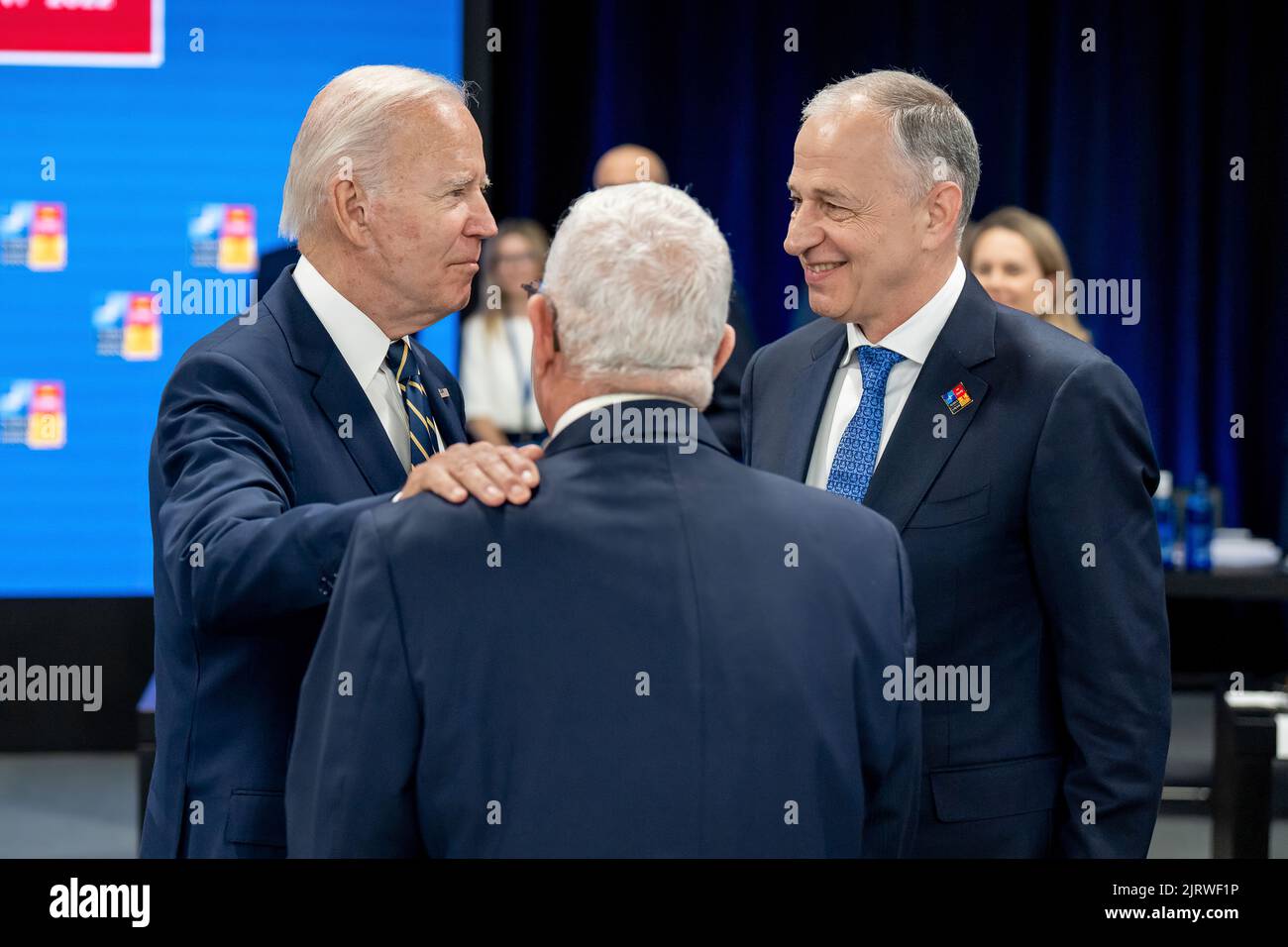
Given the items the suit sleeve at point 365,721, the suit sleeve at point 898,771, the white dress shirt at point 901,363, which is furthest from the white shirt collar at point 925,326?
the suit sleeve at point 365,721

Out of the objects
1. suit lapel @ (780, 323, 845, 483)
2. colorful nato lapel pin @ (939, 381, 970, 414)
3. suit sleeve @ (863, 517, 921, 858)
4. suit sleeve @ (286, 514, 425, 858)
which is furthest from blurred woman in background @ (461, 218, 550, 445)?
suit sleeve @ (286, 514, 425, 858)

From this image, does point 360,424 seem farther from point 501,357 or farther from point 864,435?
point 501,357

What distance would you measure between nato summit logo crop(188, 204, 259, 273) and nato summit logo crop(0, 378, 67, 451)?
67 cm

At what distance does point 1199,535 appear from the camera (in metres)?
4.96

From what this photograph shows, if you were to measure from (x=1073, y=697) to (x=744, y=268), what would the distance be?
5124mm

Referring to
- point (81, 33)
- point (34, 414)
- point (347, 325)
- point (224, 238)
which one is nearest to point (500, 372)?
point (224, 238)

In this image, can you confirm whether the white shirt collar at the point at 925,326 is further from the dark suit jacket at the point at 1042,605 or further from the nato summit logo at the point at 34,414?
the nato summit logo at the point at 34,414

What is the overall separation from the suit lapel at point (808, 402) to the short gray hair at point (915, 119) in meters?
0.27

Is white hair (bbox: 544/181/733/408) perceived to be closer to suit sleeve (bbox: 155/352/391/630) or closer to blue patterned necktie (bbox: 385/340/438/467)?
suit sleeve (bbox: 155/352/391/630)

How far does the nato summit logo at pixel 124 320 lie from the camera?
5121 millimetres

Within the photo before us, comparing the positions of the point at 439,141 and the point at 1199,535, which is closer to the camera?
the point at 439,141

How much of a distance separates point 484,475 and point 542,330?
16 centimetres

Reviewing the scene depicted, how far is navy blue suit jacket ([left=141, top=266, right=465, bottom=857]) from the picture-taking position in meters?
1.76

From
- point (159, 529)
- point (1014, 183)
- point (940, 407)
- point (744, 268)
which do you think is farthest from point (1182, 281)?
point (159, 529)
